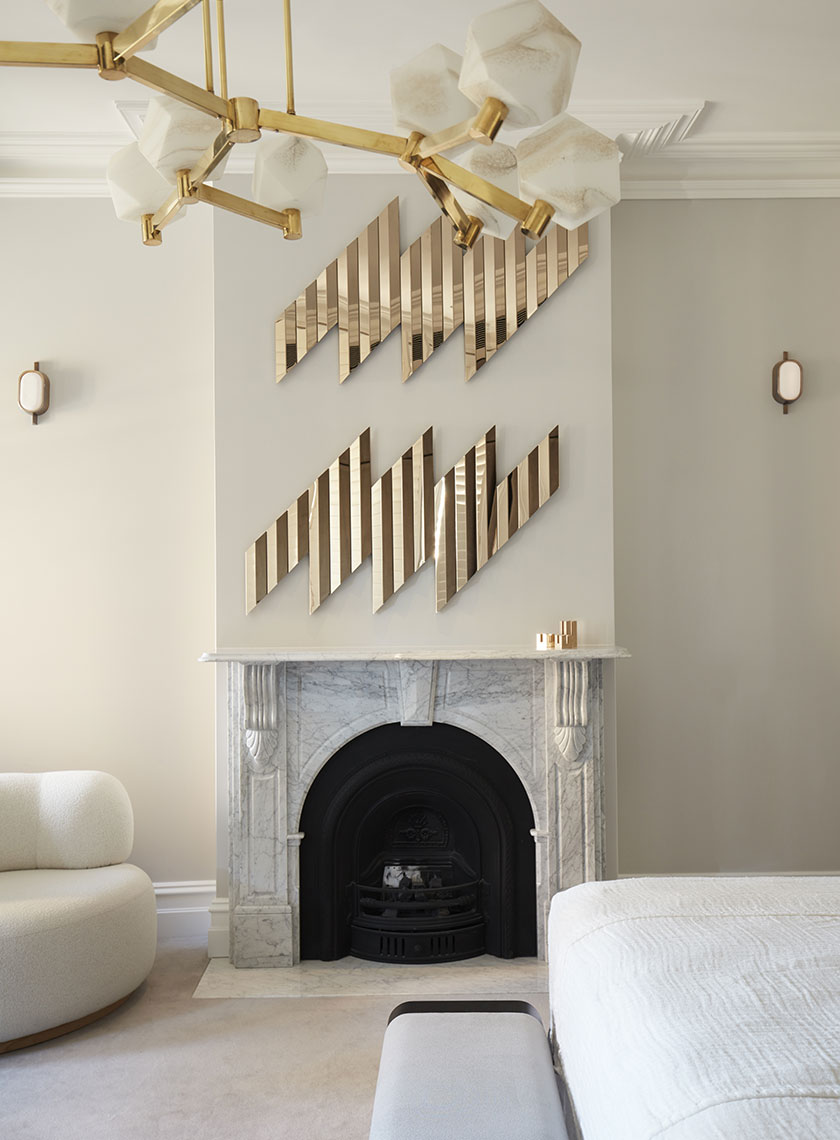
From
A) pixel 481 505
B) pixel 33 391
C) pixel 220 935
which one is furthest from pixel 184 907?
pixel 33 391

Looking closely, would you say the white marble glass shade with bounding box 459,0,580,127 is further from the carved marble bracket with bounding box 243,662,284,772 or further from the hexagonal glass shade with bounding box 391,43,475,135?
the carved marble bracket with bounding box 243,662,284,772

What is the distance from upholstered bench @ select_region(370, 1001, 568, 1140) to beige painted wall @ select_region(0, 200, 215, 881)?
217cm

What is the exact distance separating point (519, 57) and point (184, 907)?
3411mm

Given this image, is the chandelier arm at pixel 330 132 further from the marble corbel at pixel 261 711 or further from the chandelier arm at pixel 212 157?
the marble corbel at pixel 261 711

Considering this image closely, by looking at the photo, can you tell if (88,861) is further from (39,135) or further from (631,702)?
(39,135)

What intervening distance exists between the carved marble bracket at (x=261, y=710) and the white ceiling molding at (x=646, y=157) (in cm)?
184

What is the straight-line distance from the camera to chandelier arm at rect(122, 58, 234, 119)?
1.30 meters

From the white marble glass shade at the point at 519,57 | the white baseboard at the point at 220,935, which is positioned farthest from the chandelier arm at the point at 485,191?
the white baseboard at the point at 220,935

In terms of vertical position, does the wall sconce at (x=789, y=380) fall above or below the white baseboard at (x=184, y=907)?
above

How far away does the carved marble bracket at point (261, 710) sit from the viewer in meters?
3.41

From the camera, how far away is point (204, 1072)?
2656 mm

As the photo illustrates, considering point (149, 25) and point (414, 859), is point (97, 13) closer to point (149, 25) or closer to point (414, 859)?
point (149, 25)

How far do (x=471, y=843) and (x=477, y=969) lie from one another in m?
0.44

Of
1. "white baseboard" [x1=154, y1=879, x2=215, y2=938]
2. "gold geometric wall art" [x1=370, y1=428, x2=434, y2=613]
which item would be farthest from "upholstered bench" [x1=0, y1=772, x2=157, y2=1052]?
"gold geometric wall art" [x1=370, y1=428, x2=434, y2=613]
